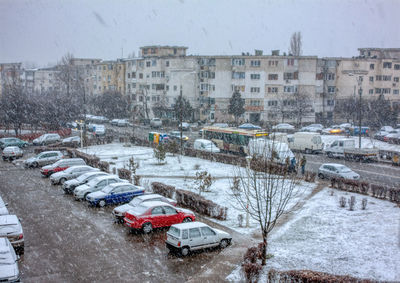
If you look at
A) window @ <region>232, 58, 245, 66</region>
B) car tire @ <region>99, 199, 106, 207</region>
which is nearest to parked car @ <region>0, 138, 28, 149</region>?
car tire @ <region>99, 199, 106, 207</region>

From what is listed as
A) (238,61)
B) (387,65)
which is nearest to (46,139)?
(238,61)

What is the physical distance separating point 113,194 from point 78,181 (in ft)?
12.1

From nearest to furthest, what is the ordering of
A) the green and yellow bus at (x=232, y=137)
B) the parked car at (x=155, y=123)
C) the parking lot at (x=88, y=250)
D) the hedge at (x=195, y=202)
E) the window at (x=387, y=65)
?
the parking lot at (x=88, y=250) → the hedge at (x=195, y=202) → the green and yellow bus at (x=232, y=137) → the parked car at (x=155, y=123) → the window at (x=387, y=65)

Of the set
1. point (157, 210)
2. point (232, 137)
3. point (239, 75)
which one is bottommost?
point (157, 210)

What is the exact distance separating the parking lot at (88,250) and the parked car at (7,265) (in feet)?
3.00

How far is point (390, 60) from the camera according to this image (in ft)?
229

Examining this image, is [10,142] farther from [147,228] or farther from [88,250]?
[88,250]

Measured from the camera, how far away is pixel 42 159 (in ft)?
101

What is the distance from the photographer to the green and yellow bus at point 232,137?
36688 mm

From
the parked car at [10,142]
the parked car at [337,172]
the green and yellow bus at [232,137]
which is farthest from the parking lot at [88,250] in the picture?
the parked car at [10,142]

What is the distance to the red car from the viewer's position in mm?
16141

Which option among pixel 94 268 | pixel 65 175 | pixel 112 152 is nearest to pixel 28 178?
pixel 65 175

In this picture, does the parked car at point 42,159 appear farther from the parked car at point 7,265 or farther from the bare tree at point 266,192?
the parked car at point 7,265

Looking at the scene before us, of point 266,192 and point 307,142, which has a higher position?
point 307,142
